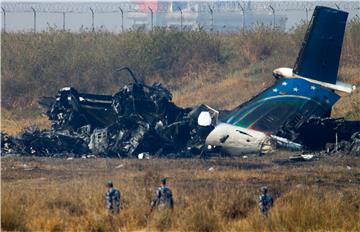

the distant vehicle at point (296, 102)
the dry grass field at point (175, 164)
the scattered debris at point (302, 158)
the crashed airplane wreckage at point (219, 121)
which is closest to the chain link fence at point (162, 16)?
the dry grass field at point (175, 164)

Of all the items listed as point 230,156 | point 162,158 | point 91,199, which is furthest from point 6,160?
point 91,199

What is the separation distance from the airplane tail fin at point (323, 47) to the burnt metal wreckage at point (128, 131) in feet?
7.60

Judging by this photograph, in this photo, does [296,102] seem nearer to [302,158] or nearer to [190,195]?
[302,158]

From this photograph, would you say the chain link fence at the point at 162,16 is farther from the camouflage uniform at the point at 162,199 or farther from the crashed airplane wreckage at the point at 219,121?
the camouflage uniform at the point at 162,199

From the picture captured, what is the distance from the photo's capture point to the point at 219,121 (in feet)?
110

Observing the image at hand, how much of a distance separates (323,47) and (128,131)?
8328 millimetres

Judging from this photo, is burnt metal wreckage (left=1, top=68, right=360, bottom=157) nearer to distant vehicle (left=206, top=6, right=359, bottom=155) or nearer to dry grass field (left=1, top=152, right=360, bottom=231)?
distant vehicle (left=206, top=6, right=359, bottom=155)

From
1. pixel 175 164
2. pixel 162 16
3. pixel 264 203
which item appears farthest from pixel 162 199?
pixel 162 16

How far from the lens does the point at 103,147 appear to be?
34312 millimetres

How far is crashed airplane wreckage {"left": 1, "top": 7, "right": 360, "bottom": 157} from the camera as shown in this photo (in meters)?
32.8

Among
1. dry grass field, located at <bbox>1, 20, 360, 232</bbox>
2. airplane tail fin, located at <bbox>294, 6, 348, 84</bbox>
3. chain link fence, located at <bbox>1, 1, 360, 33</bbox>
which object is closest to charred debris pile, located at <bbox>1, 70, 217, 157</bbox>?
dry grass field, located at <bbox>1, 20, 360, 232</bbox>

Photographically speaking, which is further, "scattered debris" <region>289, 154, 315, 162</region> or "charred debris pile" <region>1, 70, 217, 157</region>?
"charred debris pile" <region>1, 70, 217, 157</region>

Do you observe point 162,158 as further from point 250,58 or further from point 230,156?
point 250,58

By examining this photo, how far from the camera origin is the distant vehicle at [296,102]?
32.7 meters
